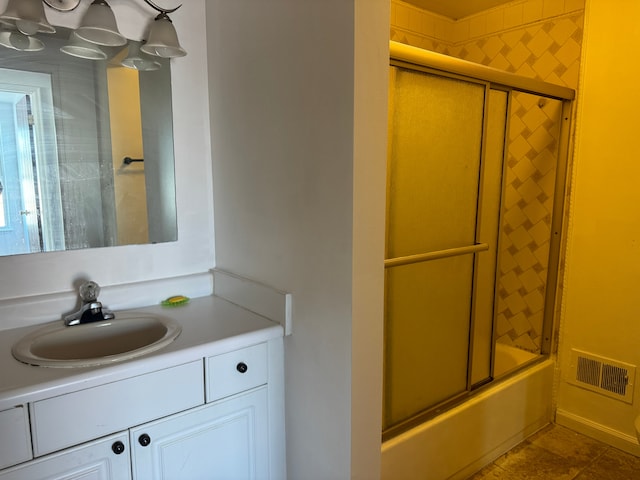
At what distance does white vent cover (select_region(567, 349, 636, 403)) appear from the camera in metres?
2.01

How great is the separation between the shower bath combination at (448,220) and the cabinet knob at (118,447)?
899mm

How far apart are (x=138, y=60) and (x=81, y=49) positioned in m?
0.18

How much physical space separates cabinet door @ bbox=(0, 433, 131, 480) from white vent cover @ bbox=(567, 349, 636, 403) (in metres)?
2.05

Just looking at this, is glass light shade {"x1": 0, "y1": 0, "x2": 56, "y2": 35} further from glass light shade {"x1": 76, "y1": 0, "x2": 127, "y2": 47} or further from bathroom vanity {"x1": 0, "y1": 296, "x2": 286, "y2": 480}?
bathroom vanity {"x1": 0, "y1": 296, "x2": 286, "y2": 480}

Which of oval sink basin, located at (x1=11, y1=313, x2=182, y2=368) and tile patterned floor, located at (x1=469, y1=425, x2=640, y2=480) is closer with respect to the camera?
oval sink basin, located at (x1=11, y1=313, x2=182, y2=368)

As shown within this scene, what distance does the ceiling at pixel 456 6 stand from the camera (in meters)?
2.38

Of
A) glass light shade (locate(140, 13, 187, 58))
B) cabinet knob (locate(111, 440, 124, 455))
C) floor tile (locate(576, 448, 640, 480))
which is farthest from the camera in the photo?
floor tile (locate(576, 448, 640, 480))

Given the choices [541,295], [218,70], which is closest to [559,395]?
[541,295]

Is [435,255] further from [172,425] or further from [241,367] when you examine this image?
[172,425]

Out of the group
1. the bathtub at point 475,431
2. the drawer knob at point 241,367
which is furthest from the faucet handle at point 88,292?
the bathtub at point 475,431

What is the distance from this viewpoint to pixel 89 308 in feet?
4.65

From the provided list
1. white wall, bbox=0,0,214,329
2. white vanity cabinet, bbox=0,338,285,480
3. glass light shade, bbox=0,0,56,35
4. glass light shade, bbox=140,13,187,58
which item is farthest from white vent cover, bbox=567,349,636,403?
glass light shade, bbox=0,0,56,35

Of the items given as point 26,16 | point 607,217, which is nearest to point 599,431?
point 607,217

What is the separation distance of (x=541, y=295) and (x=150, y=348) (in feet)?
6.58
